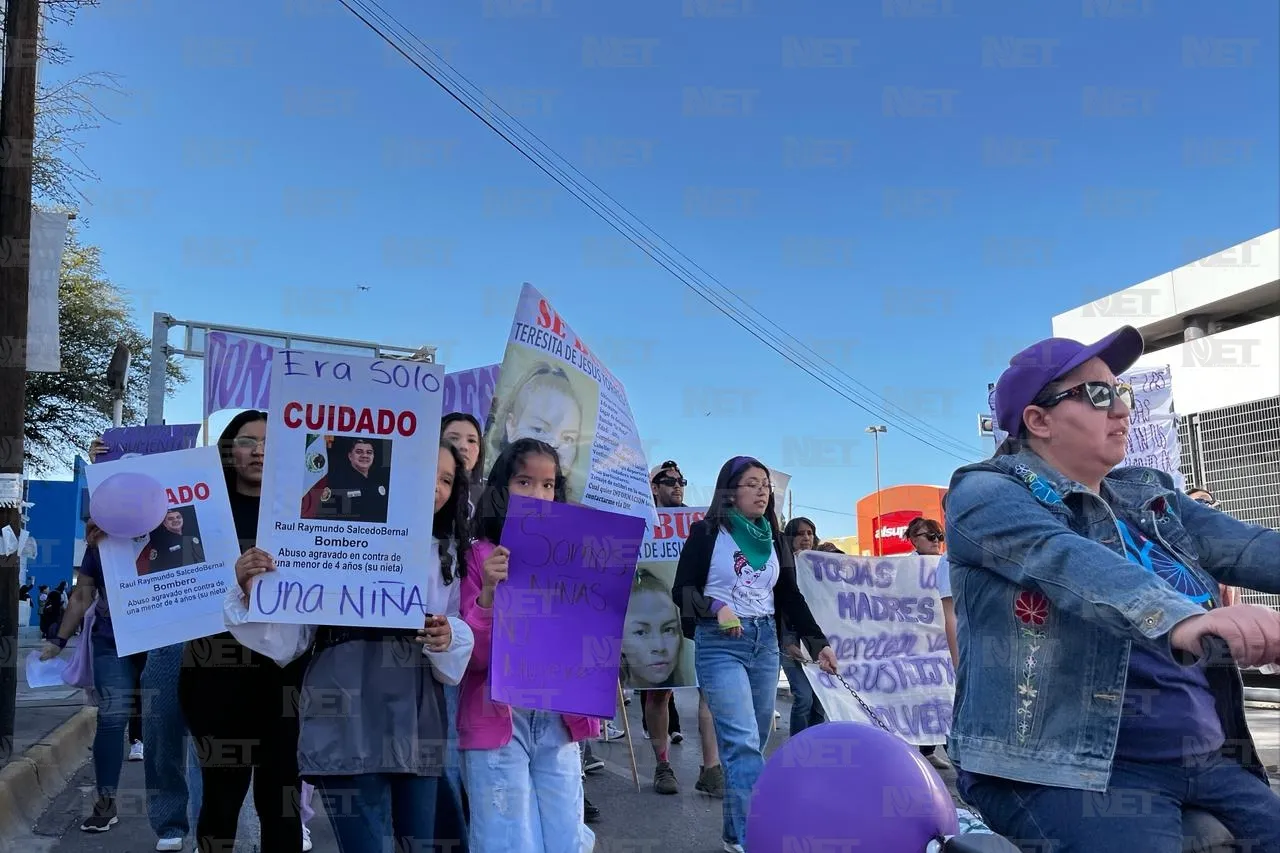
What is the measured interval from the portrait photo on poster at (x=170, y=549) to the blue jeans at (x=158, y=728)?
0.51m

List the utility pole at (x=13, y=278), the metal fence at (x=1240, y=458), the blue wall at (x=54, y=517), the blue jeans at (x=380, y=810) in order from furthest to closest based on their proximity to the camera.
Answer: the blue wall at (x=54, y=517), the metal fence at (x=1240, y=458), the utility pole at (x=13, y=278), the blue jeans at (x=380, y=810)

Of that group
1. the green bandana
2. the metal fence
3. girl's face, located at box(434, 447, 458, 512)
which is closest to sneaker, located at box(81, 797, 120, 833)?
girl's face, located at box(434, 447, 458, 512)

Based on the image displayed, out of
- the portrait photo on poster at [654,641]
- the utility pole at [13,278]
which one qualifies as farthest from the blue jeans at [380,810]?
the utility pole at [13,278]

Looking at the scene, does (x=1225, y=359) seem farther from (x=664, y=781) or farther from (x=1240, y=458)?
(x=664, y=781)

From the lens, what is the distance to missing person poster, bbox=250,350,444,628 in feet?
9.50

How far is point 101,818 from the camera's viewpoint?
212 inches

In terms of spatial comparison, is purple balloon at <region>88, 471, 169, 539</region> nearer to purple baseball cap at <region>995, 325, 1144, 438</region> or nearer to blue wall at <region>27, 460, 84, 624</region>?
purple baseball cap at <region>995, 325, 1144, 438</region>

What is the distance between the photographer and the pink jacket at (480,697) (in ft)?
10.2

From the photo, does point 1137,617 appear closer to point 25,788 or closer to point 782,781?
point 782,781

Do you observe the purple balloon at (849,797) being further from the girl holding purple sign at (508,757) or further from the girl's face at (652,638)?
the girl's face at (652,638)

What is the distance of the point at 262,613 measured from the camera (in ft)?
9.39

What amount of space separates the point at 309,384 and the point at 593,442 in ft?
6.49

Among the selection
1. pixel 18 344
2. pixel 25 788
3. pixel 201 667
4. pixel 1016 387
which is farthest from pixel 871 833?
pixel 18 344

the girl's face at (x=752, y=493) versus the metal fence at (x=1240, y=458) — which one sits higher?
the metal fence at (x=1240, y=458)
